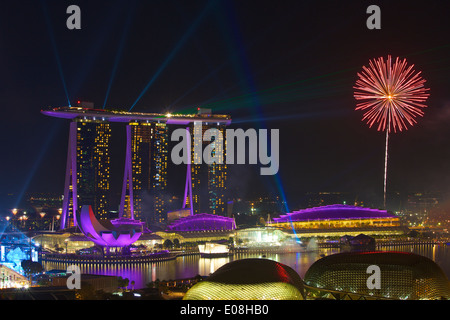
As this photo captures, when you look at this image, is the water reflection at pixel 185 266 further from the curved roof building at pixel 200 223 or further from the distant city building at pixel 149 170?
the distant city building at pixel 149 170

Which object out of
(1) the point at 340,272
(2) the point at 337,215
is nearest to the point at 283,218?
(2) the point at 337,215

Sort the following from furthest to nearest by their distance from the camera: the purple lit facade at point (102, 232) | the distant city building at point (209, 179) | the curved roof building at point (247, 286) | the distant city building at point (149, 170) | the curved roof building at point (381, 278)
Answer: the distant city building at point (209, 179)
the distant city building at point (149, 170)
the purple lit facade at point (102, 232)
the curved roof building at point (381, 278)
the curved roof building at point (247, 286)

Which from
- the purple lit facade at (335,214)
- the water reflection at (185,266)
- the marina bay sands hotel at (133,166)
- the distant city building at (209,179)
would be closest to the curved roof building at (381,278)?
the water reflection at (185,266)

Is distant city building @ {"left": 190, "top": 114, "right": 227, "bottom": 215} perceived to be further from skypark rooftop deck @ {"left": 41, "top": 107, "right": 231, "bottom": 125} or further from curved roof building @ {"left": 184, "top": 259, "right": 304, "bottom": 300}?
curved roof building @ {"left": 184, "top": 259, "right": 304, "bottom": 300}

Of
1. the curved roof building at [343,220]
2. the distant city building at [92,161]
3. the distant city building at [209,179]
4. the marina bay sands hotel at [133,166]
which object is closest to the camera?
the marina bay sands hotel at [133,166]
